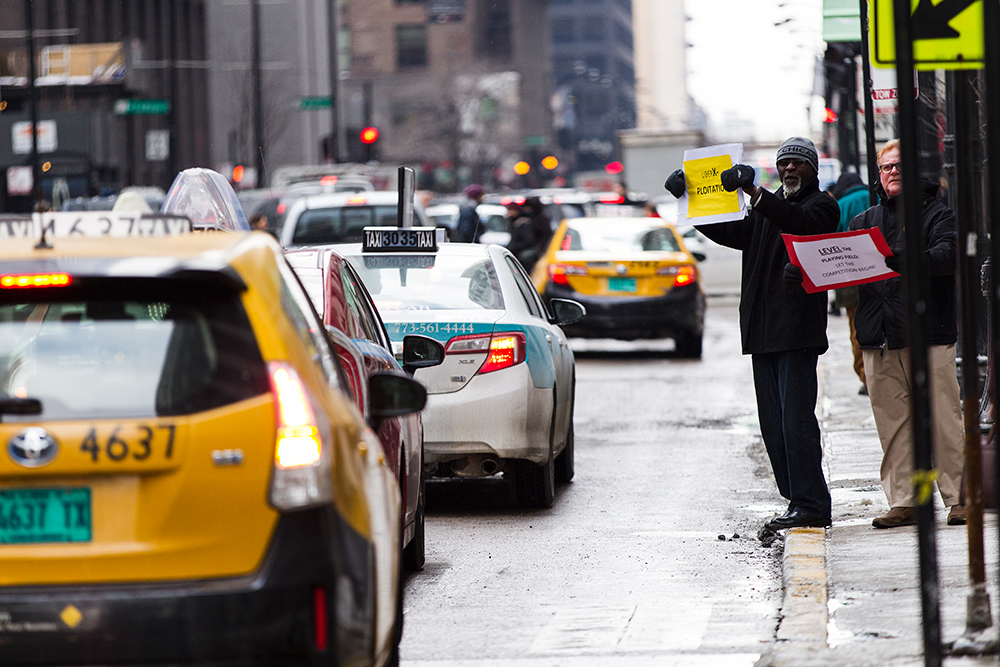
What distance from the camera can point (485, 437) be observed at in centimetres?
926

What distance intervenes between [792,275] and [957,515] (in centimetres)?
144

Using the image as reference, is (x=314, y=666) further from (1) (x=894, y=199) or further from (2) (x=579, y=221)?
(2) (x=579, y=221)

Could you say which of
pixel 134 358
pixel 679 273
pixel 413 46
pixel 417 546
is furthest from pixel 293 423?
pixel 413 46

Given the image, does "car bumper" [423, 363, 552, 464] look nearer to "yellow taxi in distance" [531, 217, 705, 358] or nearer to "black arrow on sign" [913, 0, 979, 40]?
"black arrow on sign" [913, 0, 979, 40]

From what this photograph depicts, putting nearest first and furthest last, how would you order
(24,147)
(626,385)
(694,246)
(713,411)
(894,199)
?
1. (894,199)
2. (713,411)
3. (626,385)
4. (694,246)
5. (24,147)

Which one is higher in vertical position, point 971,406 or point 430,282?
point 430,282

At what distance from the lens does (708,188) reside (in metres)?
8.45

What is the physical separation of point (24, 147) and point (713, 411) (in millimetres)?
26610

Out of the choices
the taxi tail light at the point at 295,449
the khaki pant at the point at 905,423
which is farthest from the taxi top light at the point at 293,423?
the khaki pant at the point at 905,423

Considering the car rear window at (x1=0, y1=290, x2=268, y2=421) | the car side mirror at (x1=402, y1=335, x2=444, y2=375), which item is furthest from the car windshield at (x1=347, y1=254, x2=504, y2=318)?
the car rear window at (x1=0, y1=290, x2=268, y2=421)

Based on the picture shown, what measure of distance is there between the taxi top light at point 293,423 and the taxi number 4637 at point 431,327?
517 cm

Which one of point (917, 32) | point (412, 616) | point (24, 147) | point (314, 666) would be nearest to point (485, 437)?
point (412, 616)

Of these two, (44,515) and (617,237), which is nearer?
(44,515)

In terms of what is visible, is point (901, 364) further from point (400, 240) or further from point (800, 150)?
point (400, 240)
